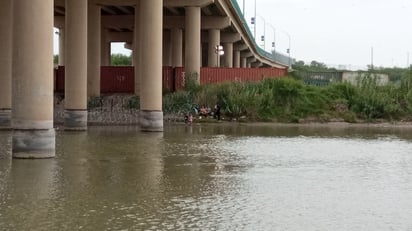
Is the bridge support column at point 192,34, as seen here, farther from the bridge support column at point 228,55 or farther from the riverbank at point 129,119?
the bridge support column at point 228,55

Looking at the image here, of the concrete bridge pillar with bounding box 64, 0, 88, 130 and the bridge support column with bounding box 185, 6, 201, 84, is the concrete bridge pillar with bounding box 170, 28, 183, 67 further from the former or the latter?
the concrete bridge pillar with bounding box 64, 0, 88, 130

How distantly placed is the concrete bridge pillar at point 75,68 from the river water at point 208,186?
6443mm

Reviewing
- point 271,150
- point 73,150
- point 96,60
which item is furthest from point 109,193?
point 96,60

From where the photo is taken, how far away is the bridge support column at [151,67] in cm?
3112

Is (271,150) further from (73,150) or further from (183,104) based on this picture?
(183,104)

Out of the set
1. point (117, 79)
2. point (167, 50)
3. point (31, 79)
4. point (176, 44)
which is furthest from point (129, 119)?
point (167, 50)

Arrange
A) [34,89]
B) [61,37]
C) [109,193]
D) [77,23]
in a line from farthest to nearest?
[61,37], [77,23], [34,89], [109,193]

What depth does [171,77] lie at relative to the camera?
4394 cm

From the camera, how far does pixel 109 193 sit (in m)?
13.2

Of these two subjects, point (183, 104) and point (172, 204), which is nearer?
point (172, 204)

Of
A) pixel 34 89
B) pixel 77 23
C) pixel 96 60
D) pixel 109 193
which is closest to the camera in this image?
pixel 109 193

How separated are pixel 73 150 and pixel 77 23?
12.1 metres

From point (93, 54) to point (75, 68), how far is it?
1138 centimetres

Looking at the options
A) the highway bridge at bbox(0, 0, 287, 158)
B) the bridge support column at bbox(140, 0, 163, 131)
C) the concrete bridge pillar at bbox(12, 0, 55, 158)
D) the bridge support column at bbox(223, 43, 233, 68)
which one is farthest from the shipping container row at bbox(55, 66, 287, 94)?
the bridge support column at bbox(223, 43, 233, 68)
